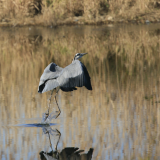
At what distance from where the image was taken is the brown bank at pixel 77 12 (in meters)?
22.5

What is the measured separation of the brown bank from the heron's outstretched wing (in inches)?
648

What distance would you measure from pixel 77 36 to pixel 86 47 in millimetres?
3536

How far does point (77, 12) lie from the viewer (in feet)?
76.7

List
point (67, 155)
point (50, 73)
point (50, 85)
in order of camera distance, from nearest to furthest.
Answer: point (67, 155) < point (50, 85) < point (50, 73)

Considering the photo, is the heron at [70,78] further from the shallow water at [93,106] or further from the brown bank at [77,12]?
the brown bank at [77,12]

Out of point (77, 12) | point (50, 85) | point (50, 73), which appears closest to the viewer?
point (50, 85)

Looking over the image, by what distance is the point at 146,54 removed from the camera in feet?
41.0

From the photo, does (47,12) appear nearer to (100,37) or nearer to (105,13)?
(105,13)

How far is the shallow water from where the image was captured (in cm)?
490

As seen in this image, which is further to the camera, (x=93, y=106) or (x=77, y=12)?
(x=77, y=12)

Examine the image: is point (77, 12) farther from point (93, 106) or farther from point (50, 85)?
point (50, 85)

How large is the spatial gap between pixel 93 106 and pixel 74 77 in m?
0.96

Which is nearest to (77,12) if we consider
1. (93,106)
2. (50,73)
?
(93,106)

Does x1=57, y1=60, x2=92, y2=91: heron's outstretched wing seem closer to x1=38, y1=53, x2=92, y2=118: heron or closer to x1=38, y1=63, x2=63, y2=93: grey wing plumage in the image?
x1=38, y1=53, x2=92, y2=118: heron
